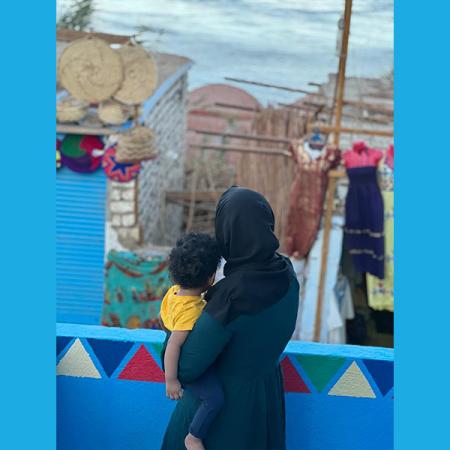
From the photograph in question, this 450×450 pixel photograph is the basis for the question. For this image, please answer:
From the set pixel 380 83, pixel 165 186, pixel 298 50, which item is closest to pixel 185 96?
pixel 165 186

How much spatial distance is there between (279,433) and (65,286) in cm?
611

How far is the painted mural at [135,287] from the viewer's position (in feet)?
26.5

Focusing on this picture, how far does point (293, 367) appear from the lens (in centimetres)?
298

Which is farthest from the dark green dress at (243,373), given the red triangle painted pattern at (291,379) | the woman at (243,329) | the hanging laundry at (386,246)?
the hanging laundry at (386,246)

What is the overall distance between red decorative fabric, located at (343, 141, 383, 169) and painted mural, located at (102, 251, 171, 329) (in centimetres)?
233

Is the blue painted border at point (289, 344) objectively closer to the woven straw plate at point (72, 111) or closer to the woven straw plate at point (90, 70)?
the woven straw plate at point (90, 70)

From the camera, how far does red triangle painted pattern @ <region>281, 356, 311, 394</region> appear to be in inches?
117

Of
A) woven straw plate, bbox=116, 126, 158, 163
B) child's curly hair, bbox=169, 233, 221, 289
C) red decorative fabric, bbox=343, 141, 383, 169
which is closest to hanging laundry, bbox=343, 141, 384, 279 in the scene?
red decorative fabric, bbox=343, 141, 383, 169

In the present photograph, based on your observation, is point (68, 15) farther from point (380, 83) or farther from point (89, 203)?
point (89, 203)

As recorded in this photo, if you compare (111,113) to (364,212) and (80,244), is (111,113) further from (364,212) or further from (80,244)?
(364,212)

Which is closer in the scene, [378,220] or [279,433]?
[279,433]

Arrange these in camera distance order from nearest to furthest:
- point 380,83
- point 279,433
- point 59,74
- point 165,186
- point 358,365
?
point 279,433 < point 358,365 < point 59,74 < point 165,186 < point 380,83

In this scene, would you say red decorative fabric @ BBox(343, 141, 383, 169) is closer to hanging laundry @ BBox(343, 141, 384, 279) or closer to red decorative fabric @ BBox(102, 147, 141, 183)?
hanging laundry @ BBox(343, 141, 384, 279)

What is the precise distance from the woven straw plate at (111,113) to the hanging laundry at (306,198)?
6.28 feet
